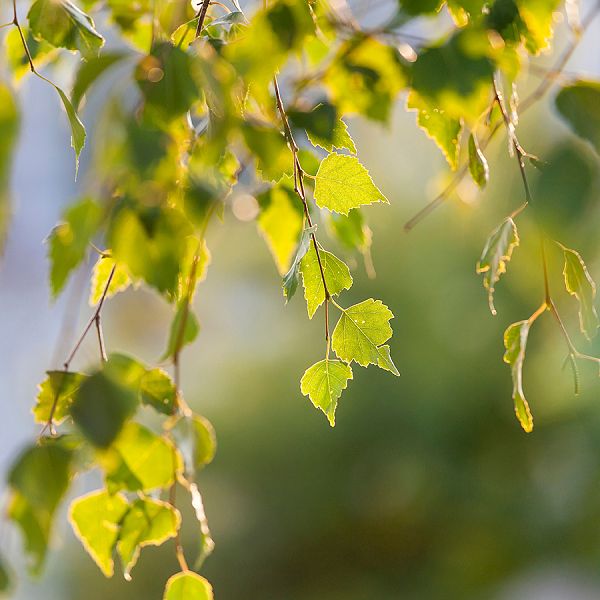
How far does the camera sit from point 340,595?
3410 mm

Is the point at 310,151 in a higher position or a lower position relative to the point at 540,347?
higher

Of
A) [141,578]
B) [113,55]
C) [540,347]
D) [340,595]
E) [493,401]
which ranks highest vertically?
[113,55]

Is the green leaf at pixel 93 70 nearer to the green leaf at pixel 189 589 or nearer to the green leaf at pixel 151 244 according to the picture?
the green leaf at pixel 151 244

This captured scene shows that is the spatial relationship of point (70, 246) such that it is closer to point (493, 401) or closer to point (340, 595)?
point (493, 401)

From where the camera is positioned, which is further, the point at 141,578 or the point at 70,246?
the point at 141,578

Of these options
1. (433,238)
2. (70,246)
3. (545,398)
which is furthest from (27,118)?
(433,238)

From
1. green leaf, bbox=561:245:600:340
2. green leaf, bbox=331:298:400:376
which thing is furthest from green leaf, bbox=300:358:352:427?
green leaf, bbox=561:245:600:340

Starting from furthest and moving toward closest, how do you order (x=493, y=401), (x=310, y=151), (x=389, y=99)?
(x=493, y=401) < (x=310, y=151) < (x=389, y=99)

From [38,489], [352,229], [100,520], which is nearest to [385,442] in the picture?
[352,229]

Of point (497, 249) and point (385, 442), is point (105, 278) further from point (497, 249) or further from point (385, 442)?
point (385, 442)

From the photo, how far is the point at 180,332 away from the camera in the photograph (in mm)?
360

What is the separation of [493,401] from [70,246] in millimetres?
3109

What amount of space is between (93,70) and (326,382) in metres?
0.19

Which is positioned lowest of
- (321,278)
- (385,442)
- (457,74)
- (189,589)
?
(385,442)
